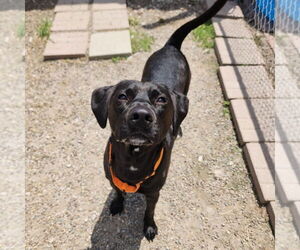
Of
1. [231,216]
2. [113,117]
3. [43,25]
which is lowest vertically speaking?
[231,216]

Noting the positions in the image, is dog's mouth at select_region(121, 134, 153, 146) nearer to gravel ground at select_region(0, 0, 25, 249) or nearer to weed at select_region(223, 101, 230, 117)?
gravel ground at select_region(0, 0, 25, 249)

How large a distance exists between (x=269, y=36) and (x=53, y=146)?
4088 mm

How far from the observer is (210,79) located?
5.37 metres

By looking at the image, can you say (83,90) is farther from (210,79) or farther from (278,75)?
(278,75)

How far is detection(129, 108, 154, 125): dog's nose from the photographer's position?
247cm

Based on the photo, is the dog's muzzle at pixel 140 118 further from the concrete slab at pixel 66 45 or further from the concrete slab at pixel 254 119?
the concrete slab at pixel 66 45

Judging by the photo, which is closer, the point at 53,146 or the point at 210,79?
the point at 53,146

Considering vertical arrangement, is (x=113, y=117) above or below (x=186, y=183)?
above

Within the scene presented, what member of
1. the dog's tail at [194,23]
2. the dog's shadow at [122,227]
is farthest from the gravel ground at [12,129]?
the dog's tail at [194,23]

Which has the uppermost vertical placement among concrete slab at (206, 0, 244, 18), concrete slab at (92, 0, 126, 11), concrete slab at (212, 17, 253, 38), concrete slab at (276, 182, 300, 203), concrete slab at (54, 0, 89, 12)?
concrete slab at (54, 0, 89, 12)

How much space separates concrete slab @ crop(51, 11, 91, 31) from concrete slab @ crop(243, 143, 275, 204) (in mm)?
3573

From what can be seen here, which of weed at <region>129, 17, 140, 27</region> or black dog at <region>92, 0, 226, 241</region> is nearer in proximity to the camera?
black dog at <region>92, 0, 226, 241</region>

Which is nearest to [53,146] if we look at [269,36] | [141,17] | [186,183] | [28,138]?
[28,138]

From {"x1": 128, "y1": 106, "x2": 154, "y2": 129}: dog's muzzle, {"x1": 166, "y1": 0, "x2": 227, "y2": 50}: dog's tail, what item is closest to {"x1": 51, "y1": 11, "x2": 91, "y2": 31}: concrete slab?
{"x1": 166, "y1": 0, "x2": 227, "y2": 50}: dog's tail
